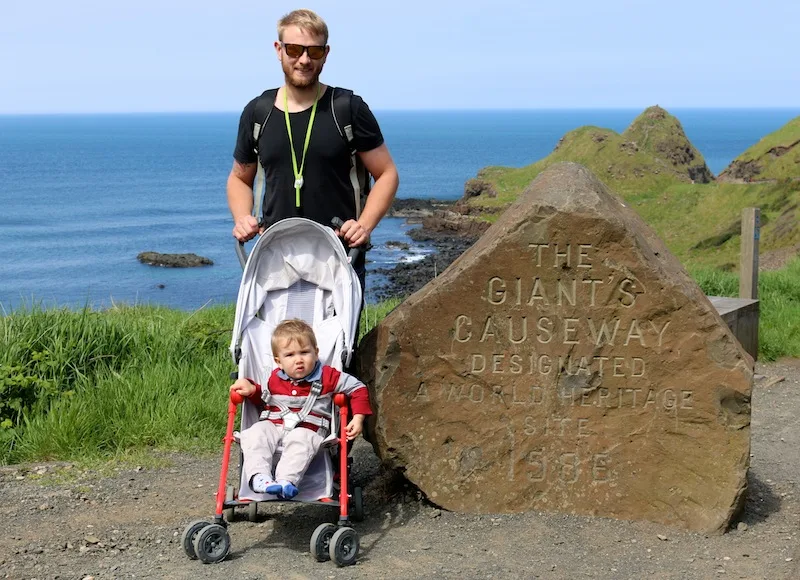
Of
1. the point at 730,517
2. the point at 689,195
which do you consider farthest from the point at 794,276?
the point at 689,195

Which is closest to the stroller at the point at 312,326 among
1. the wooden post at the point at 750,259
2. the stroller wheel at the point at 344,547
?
the stroller wheel at the point at 344,547

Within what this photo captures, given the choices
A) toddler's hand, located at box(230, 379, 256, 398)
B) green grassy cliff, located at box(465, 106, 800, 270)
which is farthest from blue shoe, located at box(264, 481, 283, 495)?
green grassy cliff, located at box(465, 106, 800, 270)

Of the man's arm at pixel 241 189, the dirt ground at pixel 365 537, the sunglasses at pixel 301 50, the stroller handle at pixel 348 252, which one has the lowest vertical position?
the dirt ground at pixel 365 537

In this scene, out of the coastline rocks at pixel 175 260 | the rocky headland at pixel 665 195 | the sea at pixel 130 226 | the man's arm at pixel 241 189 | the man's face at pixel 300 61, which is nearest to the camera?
the man's face at pixel 300 61

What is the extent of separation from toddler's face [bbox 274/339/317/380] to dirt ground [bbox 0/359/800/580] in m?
0.89

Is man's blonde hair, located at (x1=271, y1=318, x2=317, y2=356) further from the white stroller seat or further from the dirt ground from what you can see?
the dirt ground

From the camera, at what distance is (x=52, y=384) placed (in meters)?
7.16

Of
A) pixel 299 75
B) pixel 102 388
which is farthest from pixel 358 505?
pixel 102 388

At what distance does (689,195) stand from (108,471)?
20.2 metres

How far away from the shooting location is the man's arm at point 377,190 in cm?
555

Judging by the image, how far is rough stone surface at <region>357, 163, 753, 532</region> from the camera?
551 centimetres

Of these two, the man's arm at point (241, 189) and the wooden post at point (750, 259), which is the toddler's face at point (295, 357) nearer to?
the man's arm at point (241, 189)

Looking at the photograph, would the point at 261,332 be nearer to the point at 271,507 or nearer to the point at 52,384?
the point at 271,507

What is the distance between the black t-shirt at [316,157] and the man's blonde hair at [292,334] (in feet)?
2.19
